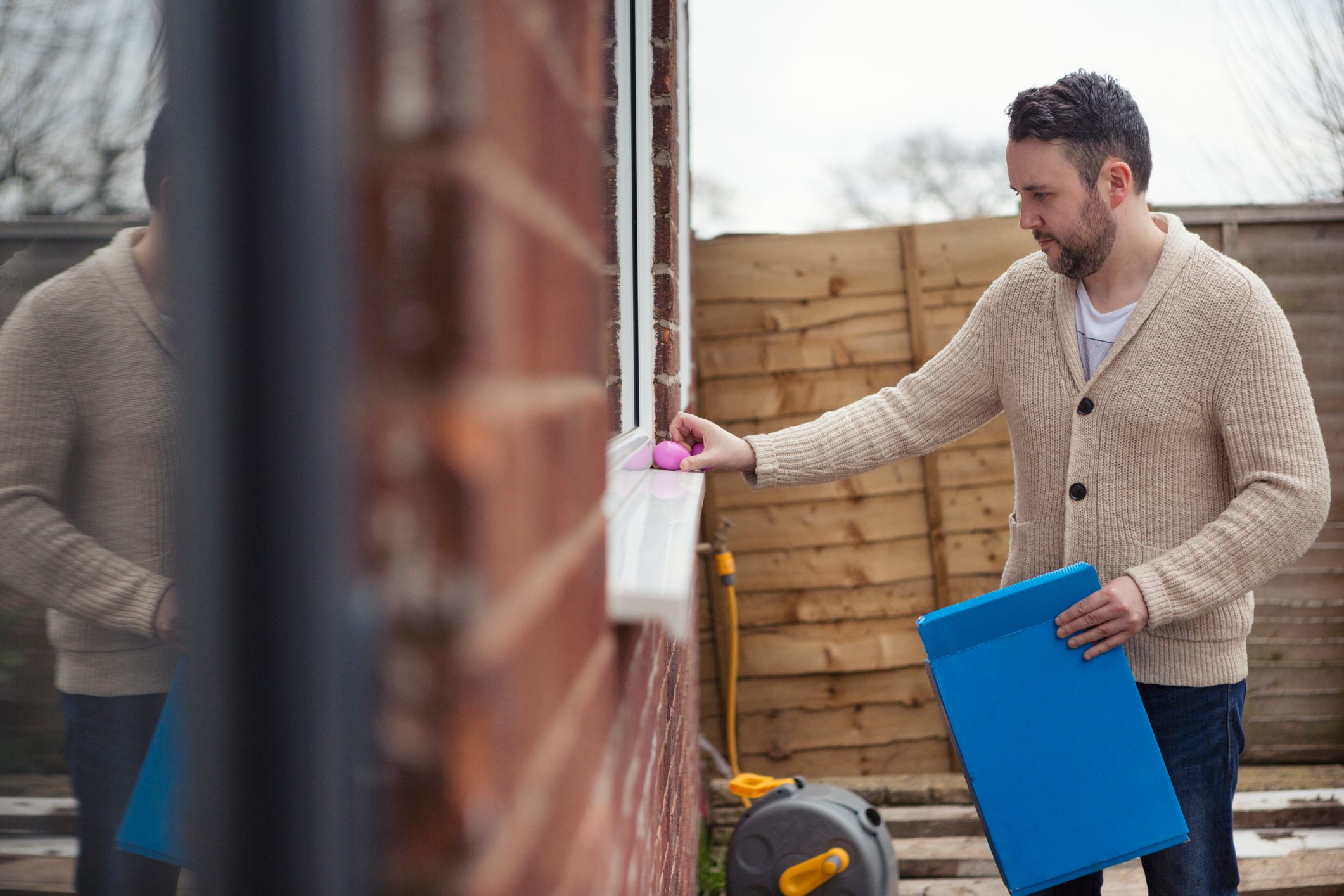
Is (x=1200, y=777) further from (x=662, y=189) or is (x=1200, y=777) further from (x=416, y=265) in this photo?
(x=416, y=265)

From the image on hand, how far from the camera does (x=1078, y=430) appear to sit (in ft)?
5.97

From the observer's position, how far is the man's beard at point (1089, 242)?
181 cm

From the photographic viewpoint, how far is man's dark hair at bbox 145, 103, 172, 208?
13.3 inches

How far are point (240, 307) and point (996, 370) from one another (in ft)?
6.32

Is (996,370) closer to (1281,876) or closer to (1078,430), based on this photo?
(1078,430)

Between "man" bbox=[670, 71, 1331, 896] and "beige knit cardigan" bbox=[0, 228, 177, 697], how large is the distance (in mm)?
1407

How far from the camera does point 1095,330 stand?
1.87 meters

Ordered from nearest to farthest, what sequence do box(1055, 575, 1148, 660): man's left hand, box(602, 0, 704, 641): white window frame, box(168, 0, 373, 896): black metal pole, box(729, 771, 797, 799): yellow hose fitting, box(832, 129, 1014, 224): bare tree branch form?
box(168, 0, 373, 896): black metal pole < box(602, 0, 704, 641): white window frame < box(1055, 575, 1148, 660): man's left hand < box(729, 771, 797, 799): yellow hose fitting < box(832, 129, 1014, 224): bare tree branch

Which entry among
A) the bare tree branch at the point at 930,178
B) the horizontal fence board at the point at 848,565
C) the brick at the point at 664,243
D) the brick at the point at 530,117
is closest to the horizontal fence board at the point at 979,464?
the horizontal fence board at the point at 848,565

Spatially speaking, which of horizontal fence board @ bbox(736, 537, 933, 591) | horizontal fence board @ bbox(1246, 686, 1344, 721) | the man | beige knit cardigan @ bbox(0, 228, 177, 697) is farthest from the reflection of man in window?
horizontal fence board @ bbox(1246, 686, 1344, 721)

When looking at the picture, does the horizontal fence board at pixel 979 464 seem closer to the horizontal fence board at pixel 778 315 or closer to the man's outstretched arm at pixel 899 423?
the horizontal fence board at pixel 778 315

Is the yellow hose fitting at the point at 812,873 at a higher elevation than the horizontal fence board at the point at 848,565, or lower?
lower

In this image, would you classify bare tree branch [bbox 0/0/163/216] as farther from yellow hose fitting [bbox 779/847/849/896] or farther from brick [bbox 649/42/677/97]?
yellow hose fitting [bbox 779/847/849/896]

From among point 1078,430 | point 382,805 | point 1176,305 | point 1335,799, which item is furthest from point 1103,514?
point 1335,799
